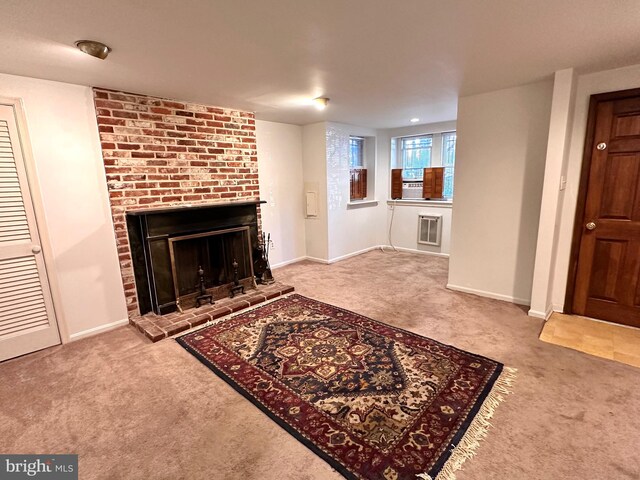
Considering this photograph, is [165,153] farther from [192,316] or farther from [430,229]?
[430,229]

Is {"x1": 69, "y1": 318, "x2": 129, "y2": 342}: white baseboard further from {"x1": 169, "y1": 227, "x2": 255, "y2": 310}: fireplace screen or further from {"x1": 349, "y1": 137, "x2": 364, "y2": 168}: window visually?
{"x1": 349, "y1": 137, "x2": 364, "y2": 168}: window

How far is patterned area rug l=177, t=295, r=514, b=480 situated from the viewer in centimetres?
158

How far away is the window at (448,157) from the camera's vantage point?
523cm

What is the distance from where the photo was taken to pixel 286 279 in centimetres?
440

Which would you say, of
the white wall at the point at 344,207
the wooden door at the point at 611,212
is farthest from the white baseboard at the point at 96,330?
the wooden door at the point at 611,212

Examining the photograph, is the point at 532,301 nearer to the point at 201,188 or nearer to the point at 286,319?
the point at 286,319

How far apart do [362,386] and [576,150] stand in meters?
2.91

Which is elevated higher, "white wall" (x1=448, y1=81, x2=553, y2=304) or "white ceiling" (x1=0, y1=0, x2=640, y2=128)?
"white ceiling" (x1=0, y1=0, x2=640, y2=128)

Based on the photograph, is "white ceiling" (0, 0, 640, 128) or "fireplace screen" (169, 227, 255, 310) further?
"fireplace screen" (169, 227, 255, 310)

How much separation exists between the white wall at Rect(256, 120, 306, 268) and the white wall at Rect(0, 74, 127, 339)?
2117 millimetres

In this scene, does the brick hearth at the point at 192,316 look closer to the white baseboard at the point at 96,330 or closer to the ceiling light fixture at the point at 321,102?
the white baseboard at the point at 96,330

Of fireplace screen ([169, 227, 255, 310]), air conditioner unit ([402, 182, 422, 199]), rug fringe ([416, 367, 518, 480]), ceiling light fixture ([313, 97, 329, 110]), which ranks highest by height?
ceiling light fixture ([313, 97, 329, 110])

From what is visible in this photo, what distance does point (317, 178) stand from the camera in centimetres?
500

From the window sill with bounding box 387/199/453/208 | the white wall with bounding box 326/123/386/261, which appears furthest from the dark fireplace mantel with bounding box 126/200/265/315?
the window sill with bounding box 387/199/453/208
